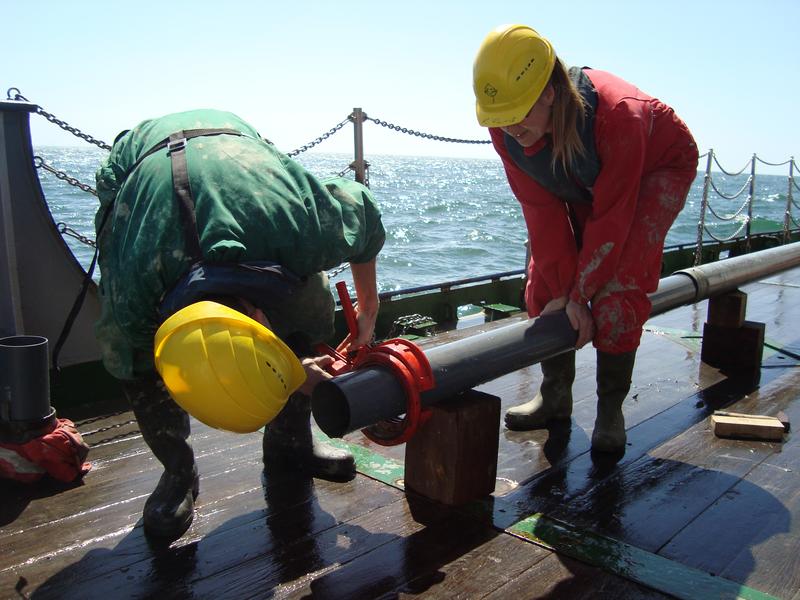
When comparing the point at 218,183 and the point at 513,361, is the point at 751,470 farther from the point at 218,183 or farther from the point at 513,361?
the point at 218,183

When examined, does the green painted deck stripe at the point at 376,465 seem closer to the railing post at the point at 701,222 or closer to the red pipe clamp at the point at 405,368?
the red pipe clamp at the point at 405,368

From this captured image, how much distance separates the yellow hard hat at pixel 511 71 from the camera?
251cm

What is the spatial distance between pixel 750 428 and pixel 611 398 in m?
0.63

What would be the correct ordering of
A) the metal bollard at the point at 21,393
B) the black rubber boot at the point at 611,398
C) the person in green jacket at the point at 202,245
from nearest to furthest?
the person in green jacket at the point at 202,245 → the metal bollard at the point at 21,393 → the black rubber boot at the point at 611,398

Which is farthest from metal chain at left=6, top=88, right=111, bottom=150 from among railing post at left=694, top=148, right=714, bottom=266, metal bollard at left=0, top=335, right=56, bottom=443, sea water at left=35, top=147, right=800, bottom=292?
railing post at left=694, top=148, right=714, bottom=266

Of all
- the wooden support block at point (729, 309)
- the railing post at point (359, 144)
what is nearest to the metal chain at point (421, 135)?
the railing post at point (359, 144)

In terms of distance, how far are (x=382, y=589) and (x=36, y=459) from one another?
145 cm

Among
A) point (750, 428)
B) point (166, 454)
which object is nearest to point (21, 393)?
point (166, 454)

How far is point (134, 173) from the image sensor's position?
2172 millimetres

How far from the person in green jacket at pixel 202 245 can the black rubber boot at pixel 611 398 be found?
1.11 meters

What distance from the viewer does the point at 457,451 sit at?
8.26 ft

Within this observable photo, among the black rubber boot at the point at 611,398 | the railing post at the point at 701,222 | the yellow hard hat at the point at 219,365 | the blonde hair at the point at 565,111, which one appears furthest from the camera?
the railing post at the point at 701,222

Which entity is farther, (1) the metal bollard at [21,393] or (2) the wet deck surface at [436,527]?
(1) the metal bollard at [21,393]

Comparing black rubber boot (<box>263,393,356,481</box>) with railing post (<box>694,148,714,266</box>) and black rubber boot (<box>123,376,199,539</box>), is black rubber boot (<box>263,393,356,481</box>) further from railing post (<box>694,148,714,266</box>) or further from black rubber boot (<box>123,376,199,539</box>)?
railing post (<box>694,148,714,266</box>)
